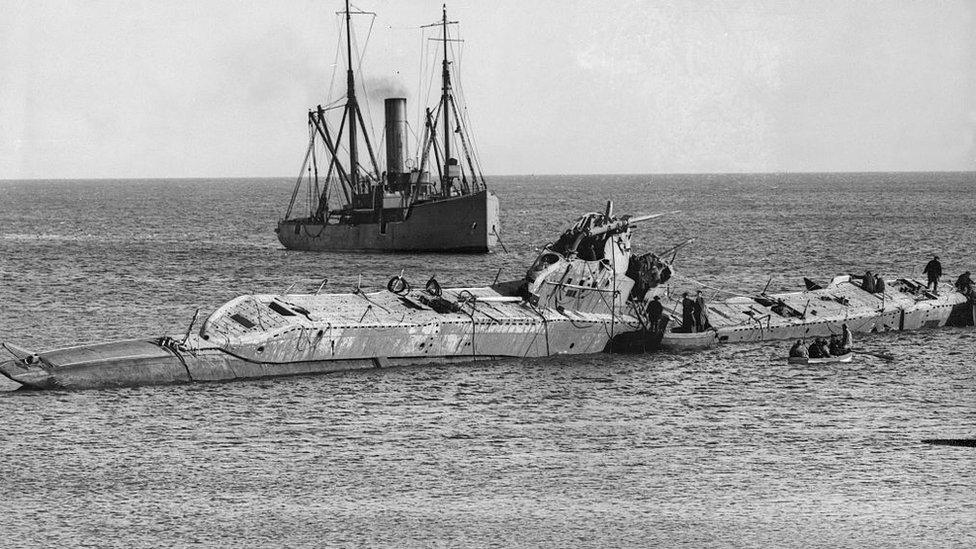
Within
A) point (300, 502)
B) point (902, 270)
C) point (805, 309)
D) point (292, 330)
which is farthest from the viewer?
point (902, 270)

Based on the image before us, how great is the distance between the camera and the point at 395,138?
120m

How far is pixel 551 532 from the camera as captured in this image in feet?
99.8

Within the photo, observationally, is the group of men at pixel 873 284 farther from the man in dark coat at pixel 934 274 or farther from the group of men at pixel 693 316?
the group of men at pixel 693 316

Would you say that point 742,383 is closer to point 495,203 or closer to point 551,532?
point 551,532

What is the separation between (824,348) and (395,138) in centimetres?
6823

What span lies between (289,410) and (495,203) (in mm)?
71985

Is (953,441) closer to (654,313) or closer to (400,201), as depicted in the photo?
(654,313)

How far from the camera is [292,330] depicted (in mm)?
50969

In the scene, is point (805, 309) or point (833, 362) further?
point (805, 309)

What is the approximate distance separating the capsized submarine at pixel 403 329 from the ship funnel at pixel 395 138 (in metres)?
58.3

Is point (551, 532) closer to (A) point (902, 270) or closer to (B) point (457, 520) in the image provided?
(B) point (457, 520)

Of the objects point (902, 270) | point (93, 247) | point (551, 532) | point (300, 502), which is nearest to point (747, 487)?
point (551, 532)

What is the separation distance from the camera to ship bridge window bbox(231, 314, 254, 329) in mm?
51312

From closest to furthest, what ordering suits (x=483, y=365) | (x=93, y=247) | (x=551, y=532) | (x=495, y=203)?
(x=551, y=532)
(x=483, y=365)
(x=495, y=203)
(x=93, y=247)
